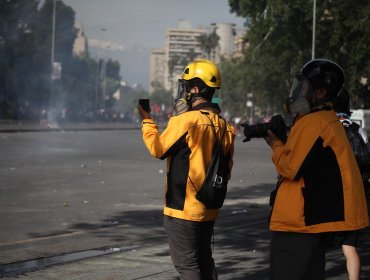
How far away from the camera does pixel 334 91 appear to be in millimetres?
4219

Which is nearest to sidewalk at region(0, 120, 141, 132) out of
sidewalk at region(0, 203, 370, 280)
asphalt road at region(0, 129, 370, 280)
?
asphalt road at region(0, 129, 370, 280)

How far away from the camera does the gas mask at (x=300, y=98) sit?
408 cm

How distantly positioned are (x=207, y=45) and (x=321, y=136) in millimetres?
118467

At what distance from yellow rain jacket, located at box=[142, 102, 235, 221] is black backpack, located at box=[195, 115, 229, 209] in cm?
3

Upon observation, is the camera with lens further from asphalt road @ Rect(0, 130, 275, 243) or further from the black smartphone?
asphalt road @ Rect(0, 130, 275, 243)

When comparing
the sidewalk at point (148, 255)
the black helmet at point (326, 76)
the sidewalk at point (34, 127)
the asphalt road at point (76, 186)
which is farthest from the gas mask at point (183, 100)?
the sidewalk at point (34, 127)

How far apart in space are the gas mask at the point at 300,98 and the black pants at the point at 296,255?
0.64 m

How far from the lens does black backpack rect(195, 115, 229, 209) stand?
4570mm

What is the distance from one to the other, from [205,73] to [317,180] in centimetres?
111

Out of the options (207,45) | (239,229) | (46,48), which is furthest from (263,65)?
(207,45)

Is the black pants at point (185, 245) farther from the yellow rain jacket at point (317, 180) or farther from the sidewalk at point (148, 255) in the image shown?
the sidewalk at point (148, 255)

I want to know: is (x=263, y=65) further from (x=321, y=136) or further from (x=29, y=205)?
(x=321, y=136)

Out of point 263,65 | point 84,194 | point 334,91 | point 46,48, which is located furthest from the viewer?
point 46,48

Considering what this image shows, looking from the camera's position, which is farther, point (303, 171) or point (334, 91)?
point (334, 91)
